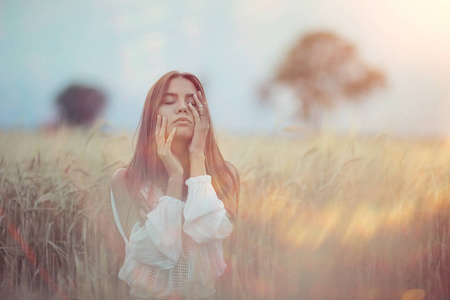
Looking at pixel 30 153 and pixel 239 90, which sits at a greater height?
pixel 239 90

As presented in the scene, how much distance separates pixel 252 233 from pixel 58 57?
Result: 1.32 meters

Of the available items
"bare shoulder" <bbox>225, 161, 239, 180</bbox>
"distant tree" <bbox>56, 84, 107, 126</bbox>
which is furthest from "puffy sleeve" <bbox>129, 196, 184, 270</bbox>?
"distant tree" <bbox>56, 84, 107, 126</bbox>

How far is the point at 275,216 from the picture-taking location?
239cm

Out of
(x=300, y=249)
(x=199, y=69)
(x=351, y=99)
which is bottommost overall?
(x=300, y=249)

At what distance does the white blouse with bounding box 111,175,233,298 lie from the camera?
2.11m

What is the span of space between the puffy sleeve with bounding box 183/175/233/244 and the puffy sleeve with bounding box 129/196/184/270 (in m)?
0.05

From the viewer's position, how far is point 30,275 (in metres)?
2.37

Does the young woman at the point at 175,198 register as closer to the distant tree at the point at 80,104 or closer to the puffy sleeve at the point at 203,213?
the puffy sleeve at the point at 203,213

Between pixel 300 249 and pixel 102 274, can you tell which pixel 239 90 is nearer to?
pixel 300 249

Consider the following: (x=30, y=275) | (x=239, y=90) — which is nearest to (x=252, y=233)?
(x=239, y=90)

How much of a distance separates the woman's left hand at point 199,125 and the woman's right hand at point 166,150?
0.32 feet

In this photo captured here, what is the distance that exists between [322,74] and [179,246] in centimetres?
112

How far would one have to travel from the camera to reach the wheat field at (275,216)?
2359mm

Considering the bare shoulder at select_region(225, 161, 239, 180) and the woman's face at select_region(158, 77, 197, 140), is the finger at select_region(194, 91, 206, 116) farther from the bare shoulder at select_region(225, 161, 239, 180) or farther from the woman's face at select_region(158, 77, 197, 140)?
the bare shoulder at select_region(225, 161, 239, 180)
